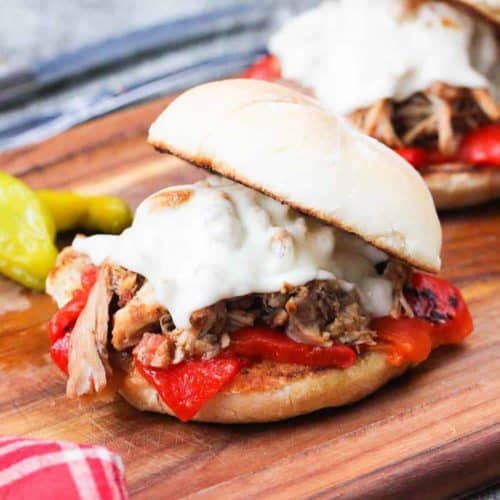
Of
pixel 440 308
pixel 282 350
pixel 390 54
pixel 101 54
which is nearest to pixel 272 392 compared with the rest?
pixel 282 350

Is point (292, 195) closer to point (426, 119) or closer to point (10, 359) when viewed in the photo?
point (10, 359)

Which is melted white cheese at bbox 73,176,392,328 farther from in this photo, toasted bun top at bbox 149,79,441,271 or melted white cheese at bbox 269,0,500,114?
melted white cheese at bbox 269,0,500,114

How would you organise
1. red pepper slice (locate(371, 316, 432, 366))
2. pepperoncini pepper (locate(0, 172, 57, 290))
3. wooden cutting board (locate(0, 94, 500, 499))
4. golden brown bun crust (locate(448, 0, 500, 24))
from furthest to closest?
golden brown bun crust (locate(448, 0, 500, 24)) < pepperoncini pepper (locate(0, 172, 57, 290)) < red pepper slice (locate(371, 316, 432, 366)) < wooden cutting board (locate(0, 94, 500, 499))

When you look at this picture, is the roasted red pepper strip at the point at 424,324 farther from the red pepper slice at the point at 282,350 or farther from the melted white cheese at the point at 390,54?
the melted white cheese at the point at 390,54

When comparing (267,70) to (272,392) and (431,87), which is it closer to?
(431,87)

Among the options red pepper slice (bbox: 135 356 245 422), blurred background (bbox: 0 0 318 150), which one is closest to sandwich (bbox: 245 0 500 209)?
blurred background (bbox: 0 0 318 150)

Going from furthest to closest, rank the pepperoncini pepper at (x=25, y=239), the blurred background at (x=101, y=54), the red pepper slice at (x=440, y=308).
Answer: the blurred background at (x=101, y=54)
the pepperoncini pepper at (x=25, y=239)
the red pepper slice at (x=440, y=308)

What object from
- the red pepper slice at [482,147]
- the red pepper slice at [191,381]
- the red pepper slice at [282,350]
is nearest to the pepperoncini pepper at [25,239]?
the red pepper slice at [191,381]
